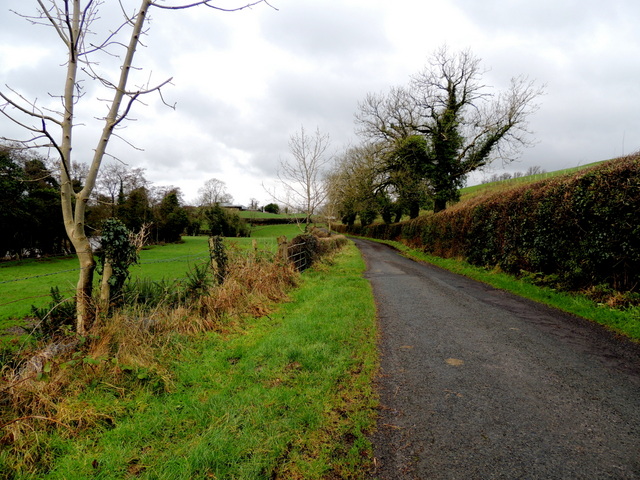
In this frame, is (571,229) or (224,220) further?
(224,220)

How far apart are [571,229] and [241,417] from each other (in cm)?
922

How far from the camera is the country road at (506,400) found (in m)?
2.31

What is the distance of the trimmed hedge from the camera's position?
628cm

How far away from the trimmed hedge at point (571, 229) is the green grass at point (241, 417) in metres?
6.19

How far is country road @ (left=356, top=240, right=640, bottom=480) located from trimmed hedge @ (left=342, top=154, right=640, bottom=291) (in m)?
1.89

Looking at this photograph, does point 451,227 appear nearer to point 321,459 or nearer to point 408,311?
point 408,311

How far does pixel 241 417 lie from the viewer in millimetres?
2838

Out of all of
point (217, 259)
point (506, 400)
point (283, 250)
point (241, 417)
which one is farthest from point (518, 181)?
point (241, 417)

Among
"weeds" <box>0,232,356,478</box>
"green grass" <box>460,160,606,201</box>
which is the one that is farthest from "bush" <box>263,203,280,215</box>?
"weeds" <box>0,232,356,478</box>

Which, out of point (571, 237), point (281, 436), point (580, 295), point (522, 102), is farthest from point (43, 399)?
point (522, 102)

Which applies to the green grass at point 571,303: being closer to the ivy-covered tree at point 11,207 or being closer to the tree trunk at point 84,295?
the tree trunk at point 84,295

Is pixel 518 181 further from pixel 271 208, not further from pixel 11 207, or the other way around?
pixel 271 208

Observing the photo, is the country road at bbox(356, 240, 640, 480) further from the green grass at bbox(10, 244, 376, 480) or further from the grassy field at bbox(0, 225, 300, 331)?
the grassy field at bbox(0, 225, 300, 331)

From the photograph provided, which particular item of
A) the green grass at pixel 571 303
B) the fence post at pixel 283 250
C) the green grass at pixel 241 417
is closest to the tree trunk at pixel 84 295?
the green grass at pixel 241 417
